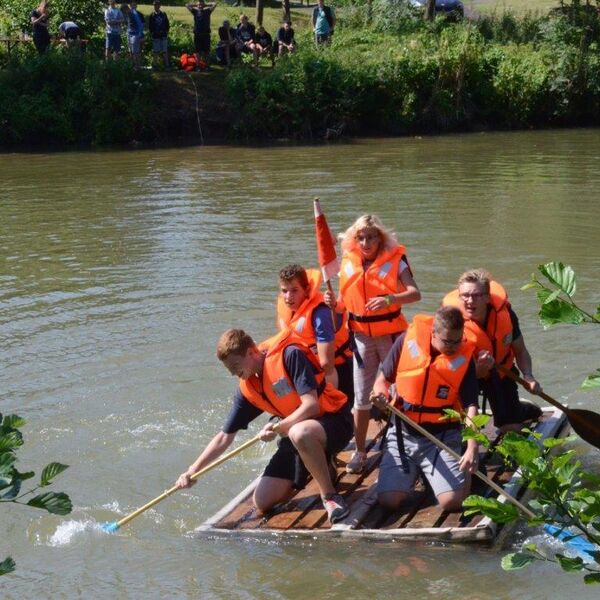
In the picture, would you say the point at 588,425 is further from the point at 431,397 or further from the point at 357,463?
the point at 357,463

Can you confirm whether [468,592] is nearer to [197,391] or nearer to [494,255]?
[197,391]

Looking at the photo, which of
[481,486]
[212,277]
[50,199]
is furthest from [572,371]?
[50,199]

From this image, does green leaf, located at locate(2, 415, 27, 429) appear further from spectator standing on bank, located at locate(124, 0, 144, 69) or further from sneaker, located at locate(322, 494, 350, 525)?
spectator standing on bank, located at locate(124, 0, 144, 69)

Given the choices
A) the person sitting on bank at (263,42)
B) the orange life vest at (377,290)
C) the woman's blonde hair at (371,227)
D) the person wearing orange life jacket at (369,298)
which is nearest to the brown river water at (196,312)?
the person wearing orange life jacket at (369,298)

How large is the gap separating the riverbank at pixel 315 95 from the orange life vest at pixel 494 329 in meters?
20.2

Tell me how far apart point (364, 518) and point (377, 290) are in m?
1.53

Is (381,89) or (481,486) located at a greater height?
(381,89)

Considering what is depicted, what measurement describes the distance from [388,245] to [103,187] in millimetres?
13802

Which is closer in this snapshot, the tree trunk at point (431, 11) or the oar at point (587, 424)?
the oar at point (587, 424)

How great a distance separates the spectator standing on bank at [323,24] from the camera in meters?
28.7

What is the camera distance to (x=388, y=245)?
24.7 feet

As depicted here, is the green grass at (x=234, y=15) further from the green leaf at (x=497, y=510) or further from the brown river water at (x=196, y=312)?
the green leaf at (x=497, y=510)

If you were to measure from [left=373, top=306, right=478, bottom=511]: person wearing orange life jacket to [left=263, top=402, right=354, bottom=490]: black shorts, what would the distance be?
0.32 meters

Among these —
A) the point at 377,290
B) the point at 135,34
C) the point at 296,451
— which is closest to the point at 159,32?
the point at 135,34
